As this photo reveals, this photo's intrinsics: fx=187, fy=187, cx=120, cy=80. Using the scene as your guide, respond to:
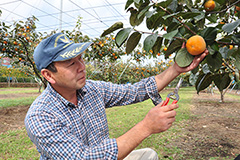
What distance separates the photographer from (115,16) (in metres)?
15.3

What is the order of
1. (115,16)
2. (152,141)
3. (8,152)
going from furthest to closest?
1. (115,16)
2. (152,141)
3. (8,152)

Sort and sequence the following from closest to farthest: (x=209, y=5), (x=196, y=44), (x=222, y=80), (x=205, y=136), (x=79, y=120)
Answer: (x=196, y=44) → (x=209, y=5) → (x=79, y=120) → (x=222, y=80) → (x=205, y=136)

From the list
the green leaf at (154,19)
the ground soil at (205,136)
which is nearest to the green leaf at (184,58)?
the green leaf at (154,19)

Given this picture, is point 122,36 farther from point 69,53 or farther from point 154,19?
point 69,53

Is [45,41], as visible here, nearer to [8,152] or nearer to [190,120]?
[8,152]

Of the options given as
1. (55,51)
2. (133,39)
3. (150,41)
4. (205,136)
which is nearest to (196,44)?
(150,41)

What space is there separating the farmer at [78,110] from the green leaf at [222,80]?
Answer: 1.23 ft

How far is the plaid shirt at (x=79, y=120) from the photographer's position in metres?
0.84

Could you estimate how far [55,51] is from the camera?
101 centimetres

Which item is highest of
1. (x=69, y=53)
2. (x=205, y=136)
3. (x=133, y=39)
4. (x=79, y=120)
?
(x=133, y=39)

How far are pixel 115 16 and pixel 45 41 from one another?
15067 millimetres

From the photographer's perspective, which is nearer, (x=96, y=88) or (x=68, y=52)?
(x=68, y=52)

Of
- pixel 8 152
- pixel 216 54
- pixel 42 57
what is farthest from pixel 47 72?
pixel 8 152

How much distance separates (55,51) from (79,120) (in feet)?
1.34
